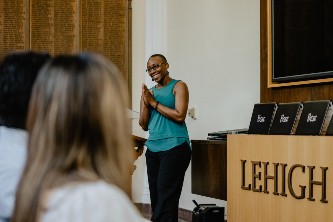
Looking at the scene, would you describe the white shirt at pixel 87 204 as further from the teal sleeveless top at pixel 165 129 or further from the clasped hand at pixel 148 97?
the clasped hand at pixel 148 97

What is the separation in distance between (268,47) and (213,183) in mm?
1144

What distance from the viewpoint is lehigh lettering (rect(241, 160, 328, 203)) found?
323 cm

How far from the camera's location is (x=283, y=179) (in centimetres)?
347

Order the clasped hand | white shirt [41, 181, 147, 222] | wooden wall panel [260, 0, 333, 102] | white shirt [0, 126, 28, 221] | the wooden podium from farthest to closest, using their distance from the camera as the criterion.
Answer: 1. the clasped hand
2. wooden wall panel [260, 0, 333, 102]
3. the wooden podium
4. white shirt [0, 126, 28, 221]
5. white shirt [41, 181, 147, 222]

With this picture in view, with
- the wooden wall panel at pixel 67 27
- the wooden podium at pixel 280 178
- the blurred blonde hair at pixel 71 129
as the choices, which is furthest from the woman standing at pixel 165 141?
the blurred blonde hair at pixel 71 129

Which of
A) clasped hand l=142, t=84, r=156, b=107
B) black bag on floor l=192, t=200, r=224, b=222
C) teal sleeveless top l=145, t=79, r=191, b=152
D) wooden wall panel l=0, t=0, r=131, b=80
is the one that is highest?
wooden wall panel l=0, t=0, r=131, b=80

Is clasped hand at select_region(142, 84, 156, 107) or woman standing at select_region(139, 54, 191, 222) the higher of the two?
clasped hand at select_region(142, 84, 156, 107)

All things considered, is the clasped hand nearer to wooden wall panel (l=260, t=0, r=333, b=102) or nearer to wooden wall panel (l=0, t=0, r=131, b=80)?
wooden wall panel (l=260, t=0, r=333, b=102)

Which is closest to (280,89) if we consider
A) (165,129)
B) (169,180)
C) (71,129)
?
(165,129)

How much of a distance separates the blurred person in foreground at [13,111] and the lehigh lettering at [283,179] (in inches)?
81.7

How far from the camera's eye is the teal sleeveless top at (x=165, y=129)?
4.27 m

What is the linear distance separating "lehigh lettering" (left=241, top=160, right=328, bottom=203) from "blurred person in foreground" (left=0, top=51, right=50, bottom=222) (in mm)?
2076

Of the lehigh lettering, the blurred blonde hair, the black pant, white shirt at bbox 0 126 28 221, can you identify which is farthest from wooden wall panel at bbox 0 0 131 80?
the blurred blonde hair

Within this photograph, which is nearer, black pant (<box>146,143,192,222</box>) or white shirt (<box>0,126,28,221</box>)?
white shirt (<box>0,126,28,221</box>)
